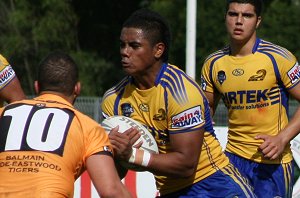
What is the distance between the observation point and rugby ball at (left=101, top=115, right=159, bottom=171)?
5.92 meters

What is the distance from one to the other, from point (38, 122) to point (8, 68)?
8.49 ft

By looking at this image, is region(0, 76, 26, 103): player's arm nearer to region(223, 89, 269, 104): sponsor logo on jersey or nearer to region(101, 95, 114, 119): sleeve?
region(101, 95, 114, 119): sleeve

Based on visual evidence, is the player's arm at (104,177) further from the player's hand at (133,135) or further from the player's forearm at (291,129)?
the player's forearm at (291,129)

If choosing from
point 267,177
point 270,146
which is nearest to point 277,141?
point 270,146

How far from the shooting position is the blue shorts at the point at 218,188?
614cm

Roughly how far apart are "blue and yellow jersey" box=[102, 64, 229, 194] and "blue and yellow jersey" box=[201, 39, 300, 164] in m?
0.80

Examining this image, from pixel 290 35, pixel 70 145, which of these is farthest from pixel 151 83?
pixel 290 35

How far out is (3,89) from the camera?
7.73m

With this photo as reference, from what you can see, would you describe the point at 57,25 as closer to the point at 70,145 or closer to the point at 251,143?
the point at 251,143

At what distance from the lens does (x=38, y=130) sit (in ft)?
17.2

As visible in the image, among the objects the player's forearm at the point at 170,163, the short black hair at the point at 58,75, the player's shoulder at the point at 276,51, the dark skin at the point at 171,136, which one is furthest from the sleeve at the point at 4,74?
the short black hair at the point at 58,75

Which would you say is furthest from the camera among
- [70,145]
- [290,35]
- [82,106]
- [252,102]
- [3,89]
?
[290,35]

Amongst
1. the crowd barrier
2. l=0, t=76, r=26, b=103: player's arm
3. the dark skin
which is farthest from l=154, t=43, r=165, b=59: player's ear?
the crowd barrier

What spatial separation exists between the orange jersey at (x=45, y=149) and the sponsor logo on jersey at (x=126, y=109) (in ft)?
2.94
